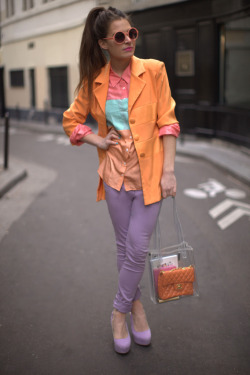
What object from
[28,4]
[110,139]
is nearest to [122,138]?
[110,139]

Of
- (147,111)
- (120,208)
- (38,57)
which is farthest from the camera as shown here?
(38,57)

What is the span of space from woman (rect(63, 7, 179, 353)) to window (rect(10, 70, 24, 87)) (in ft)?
70.0

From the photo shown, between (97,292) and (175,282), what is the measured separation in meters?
1.12

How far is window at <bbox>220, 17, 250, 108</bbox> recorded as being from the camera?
33.7 ft

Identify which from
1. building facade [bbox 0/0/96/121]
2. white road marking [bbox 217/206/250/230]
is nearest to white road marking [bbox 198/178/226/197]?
white road marking [bbox 217/206/250/230]

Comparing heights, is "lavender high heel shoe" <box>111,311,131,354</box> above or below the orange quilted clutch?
below

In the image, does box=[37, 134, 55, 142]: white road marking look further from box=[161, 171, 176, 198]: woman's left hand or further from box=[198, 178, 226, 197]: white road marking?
box=[161, 171, 176, 198]: woman's left hand

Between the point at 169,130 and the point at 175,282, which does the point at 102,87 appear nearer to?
the point at 169,130

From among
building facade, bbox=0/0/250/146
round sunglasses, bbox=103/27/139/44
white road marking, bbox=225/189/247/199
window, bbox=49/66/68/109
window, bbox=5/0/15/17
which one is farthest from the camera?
window, bbox=5/0/15/17

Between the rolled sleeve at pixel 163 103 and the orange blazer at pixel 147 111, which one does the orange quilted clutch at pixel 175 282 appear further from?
the rolled sleeve at pixel 163 103

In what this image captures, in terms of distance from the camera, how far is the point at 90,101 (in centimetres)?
276

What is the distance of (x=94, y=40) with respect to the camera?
2.61m

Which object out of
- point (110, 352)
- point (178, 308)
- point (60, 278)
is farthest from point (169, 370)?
point (60, 278)

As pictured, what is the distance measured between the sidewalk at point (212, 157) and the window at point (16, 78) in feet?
42.7
